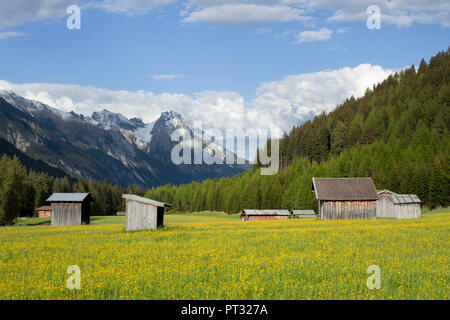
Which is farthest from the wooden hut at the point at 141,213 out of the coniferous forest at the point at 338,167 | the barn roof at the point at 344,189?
the coniferous forest at the point at 338,167

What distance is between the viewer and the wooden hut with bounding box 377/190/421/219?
218 ft

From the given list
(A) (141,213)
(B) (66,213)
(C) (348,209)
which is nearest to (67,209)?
(B) (66,213)

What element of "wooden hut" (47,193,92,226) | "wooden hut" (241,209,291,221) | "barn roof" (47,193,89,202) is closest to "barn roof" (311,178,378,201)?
"wooden hut" (241,209,291,221)

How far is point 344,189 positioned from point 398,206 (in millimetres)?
9080

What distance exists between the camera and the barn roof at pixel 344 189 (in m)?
67.9

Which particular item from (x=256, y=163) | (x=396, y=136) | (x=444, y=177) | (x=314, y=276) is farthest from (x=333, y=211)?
(x=256, y=163)

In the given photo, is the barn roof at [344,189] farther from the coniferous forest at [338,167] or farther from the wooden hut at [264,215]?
the wooden hut at [264,215]

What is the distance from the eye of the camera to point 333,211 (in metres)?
68.1

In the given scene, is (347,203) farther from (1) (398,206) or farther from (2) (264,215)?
(2) (264,215)

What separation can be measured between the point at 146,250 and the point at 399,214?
52850mm

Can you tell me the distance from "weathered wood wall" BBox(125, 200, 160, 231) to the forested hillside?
74.6 meters

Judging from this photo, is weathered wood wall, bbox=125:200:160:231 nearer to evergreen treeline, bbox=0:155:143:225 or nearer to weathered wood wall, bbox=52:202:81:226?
weathered wood wall, bbox=52:202:81:226
